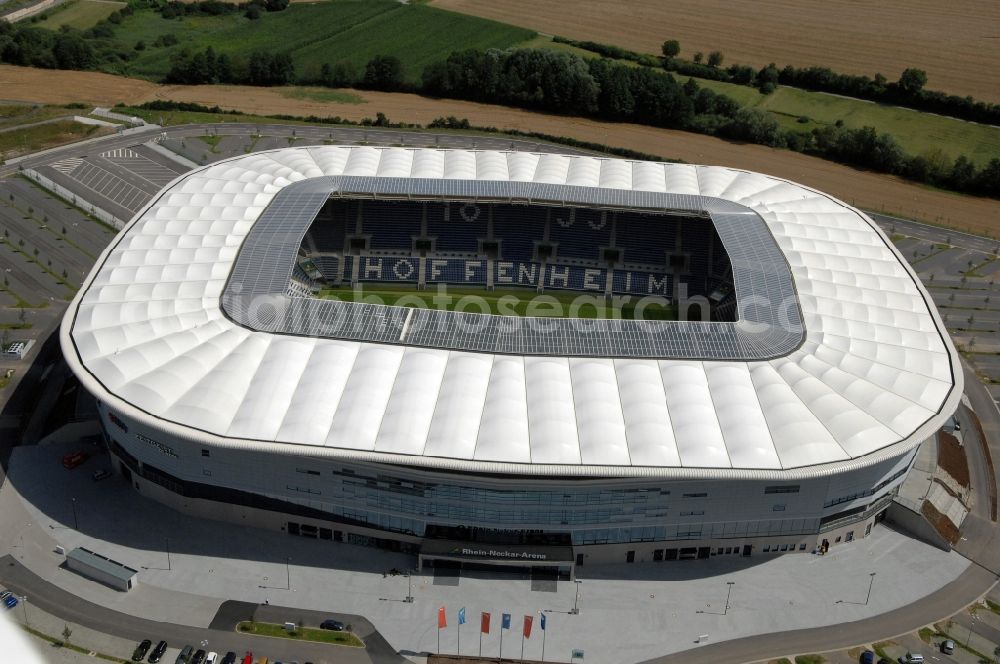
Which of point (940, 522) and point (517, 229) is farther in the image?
point (517, 229)

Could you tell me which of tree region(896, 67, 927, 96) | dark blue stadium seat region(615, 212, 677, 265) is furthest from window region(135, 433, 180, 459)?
tree region(896, 67, 927, 96)

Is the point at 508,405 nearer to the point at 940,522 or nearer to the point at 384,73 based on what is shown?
the point at 940,522

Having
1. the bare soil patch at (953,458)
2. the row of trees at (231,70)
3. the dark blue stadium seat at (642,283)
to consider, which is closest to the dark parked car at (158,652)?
the dark blue stadium seat at (642,283)

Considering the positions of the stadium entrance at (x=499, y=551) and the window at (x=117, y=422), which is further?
the window at (x=117, y=422)

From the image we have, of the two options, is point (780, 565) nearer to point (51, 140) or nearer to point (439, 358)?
point (439, 358)

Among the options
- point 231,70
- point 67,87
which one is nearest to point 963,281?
point 231,70

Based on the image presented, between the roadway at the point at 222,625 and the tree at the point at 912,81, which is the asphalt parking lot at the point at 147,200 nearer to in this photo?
the roadway at the point at 222,625
